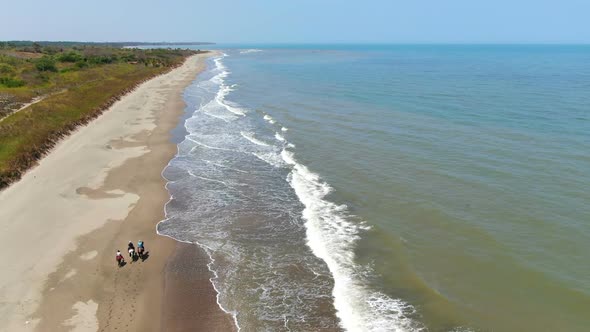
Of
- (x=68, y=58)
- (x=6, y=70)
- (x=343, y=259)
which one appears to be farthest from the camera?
(x=68, y=58)

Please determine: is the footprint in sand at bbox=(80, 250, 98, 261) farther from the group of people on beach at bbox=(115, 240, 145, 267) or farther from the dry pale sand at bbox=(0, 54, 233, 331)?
the group of people on beach at bbox=(115, 240, 145, 267)

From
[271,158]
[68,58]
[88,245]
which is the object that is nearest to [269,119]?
[271,158]

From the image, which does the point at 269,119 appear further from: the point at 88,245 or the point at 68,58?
the point at 68,58

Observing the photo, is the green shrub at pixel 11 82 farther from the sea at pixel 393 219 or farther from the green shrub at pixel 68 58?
the green shrub at pixel 68 58

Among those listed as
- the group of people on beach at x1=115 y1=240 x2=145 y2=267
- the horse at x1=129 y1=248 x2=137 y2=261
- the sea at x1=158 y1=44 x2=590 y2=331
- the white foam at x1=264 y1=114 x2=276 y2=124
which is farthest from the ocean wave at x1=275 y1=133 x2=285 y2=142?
the horse at x1=129 y1=248 x2=137 y2=261

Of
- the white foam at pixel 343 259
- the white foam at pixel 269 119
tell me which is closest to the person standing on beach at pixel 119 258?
the white foam at pixel 343 259

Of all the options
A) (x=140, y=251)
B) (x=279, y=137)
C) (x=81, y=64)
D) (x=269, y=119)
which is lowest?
(x=140, y=251)

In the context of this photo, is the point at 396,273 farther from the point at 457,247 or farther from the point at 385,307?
the point at 457,247
